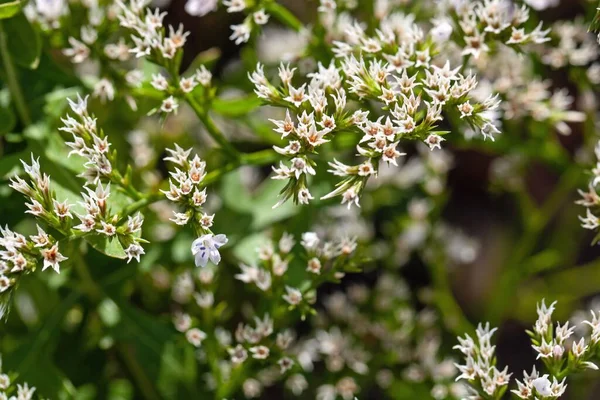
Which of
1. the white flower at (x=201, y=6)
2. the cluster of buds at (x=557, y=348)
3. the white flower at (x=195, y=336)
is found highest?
the white flower at (x=201, y=6)

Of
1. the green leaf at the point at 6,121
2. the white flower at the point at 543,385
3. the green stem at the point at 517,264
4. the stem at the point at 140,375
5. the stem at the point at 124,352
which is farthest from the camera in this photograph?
the green stem at the point at 517,264

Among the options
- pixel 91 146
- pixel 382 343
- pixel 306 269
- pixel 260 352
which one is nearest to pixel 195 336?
pixel 260 352

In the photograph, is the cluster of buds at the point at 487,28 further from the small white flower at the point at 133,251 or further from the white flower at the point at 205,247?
the small white flower at the point at 133,251

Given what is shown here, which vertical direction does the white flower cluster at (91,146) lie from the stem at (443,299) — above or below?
above

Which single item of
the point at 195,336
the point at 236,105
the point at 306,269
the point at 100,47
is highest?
the point at 100,47

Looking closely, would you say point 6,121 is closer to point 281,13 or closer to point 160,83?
point 160,83

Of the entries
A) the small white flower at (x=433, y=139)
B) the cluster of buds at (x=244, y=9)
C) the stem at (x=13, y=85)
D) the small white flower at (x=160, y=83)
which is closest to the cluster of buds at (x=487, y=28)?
the small white flower at (x=433, y=139)

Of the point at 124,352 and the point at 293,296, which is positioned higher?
the point at 293,296
